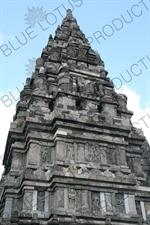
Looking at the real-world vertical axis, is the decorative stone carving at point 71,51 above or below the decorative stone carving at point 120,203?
above

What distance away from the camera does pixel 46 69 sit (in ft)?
60.9

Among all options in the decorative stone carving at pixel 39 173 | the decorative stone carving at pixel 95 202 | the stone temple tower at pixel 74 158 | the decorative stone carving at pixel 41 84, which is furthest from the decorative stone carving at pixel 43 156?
the decorative stone carving at pixel 41 84

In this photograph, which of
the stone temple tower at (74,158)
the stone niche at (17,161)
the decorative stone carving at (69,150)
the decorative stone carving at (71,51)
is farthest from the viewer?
the decorative stone carving at (71,51)

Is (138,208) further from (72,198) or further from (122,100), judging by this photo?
(122,100)

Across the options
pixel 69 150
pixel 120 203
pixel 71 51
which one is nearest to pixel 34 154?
pixel 69 150

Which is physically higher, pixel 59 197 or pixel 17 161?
pixel 17 161

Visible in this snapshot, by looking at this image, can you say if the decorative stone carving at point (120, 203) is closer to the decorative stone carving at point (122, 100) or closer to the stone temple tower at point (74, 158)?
the stone temple tower at point (74, 158)

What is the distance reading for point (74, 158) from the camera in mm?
13211

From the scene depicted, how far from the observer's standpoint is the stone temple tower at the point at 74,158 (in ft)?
38.7

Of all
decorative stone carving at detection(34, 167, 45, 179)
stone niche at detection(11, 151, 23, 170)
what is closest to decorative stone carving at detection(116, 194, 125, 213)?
decorative stone carving at detection(34, 167, 45, 179)

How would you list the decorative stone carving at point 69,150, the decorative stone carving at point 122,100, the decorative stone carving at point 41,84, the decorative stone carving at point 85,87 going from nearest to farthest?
the decorative stone carving at point 69,150 → the decorative stone carving at point 41,84 → the decorative stone carving at point 85,87 → the decorative stone carving at point 122,100

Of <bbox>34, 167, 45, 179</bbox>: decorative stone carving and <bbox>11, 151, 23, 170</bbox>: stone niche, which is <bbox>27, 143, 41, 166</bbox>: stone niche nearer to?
<bbox>34, 167, 45, 179</bbox>: decorative stone carving

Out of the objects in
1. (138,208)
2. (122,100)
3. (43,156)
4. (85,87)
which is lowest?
(138,208)

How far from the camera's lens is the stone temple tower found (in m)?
11.8
